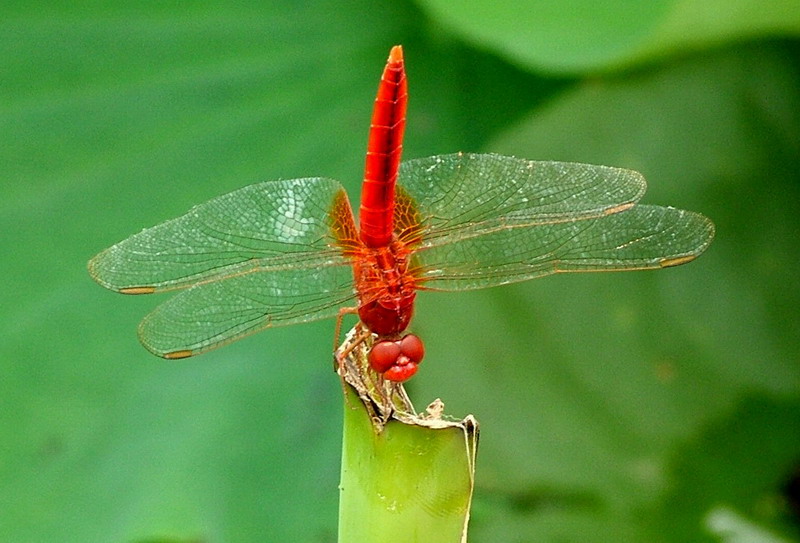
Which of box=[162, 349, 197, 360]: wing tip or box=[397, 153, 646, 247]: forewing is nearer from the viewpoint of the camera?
box=[162, 349, 197, 360]: wing tip

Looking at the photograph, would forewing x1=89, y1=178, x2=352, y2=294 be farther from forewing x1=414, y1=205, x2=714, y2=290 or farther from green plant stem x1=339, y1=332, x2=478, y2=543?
green plant stem x1=339, y1=332, x2=478, y2=543

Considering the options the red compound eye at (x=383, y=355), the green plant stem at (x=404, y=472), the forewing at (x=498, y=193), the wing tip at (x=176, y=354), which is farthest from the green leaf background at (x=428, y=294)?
the green plant stem at (x=404, y=472)

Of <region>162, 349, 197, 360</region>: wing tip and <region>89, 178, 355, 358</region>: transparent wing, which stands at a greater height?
<region>89, 178, 355, 358</region>: transparent wing

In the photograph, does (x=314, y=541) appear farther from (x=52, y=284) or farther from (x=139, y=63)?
(x=139, y=63)

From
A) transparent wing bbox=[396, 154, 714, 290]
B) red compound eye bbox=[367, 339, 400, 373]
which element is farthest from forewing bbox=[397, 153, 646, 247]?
red compound eye bbox=[367, 339, 400, 373]

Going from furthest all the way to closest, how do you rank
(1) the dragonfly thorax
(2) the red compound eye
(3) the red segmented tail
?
1. (3) the red segmented tail
2. (1) the dragonfly thorax
3. (2) the red compound eye

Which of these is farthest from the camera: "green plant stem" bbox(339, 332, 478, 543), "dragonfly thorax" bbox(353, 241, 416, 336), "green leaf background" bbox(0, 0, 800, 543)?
"green leaf background" bbox(0, 0, 800, 543)

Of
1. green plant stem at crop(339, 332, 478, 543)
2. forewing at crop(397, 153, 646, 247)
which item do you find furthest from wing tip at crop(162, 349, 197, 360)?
green plant stem at crop(339, 332, 478, 543)

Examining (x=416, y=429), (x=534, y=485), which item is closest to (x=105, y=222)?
(x=534, y=485)
